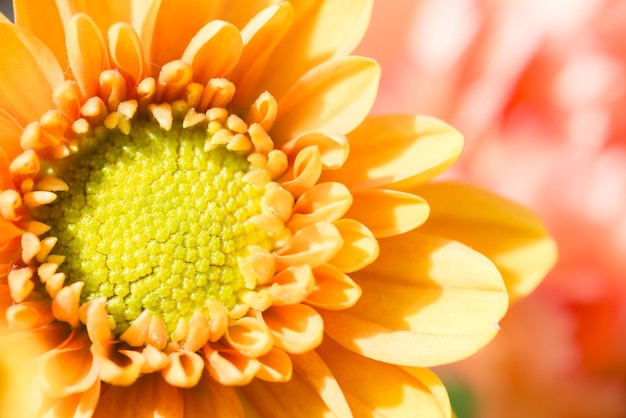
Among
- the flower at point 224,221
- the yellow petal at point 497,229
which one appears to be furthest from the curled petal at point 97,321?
the yellow petal at point 497,229

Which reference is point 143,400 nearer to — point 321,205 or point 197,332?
point 197,332

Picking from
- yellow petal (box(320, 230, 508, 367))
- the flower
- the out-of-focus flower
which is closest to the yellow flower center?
the flower

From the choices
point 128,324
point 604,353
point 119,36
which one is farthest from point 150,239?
point 604,353

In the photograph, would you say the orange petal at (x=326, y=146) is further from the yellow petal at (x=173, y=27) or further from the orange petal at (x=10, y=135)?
the orange petal at (x=10, y=135)

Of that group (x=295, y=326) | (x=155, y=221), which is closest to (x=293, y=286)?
(x=295, y=326)

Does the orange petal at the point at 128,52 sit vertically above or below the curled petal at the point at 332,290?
above

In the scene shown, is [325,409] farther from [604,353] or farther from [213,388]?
[604,353]
